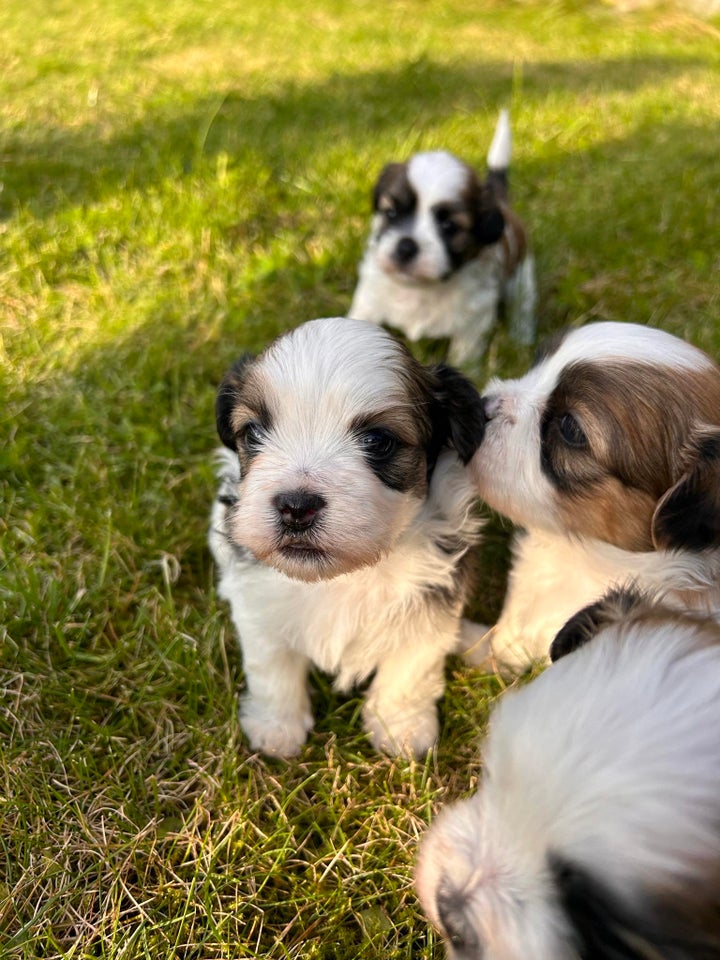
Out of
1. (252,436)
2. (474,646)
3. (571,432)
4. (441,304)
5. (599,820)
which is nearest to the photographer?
(599,820)

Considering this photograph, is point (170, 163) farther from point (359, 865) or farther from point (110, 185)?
point (359, 865)

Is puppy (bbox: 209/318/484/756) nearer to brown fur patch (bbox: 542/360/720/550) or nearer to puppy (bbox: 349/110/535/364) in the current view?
brown fur patch (bbox: 542/360/720/550)

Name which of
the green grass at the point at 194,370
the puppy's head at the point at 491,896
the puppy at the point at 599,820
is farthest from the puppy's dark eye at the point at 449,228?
the puppy's head at the point at 491,896

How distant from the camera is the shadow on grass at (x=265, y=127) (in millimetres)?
5672

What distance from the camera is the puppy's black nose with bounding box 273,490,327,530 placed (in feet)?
6.41

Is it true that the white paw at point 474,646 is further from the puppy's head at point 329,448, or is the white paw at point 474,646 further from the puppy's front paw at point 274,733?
the puppy's head at point 329,448

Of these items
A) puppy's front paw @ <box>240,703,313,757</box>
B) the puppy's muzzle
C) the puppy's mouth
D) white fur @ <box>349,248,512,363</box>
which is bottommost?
puppy's front paw @ <box>240,703,313,757</box>

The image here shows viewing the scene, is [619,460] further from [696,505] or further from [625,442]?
[696,505]

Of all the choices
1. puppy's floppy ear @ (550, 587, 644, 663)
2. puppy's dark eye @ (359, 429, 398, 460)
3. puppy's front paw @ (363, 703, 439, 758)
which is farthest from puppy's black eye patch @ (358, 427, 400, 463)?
puppy's front paw @ (363, 703, 439, 758)

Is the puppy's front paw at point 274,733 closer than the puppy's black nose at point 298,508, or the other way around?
the puppy's black nose at point 298,508

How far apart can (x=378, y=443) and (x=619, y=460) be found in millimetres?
751

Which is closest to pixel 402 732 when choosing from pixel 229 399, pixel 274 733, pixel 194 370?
pixel 274 733

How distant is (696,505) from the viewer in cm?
212

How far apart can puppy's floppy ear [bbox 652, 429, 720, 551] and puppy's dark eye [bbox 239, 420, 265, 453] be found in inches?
46.7
